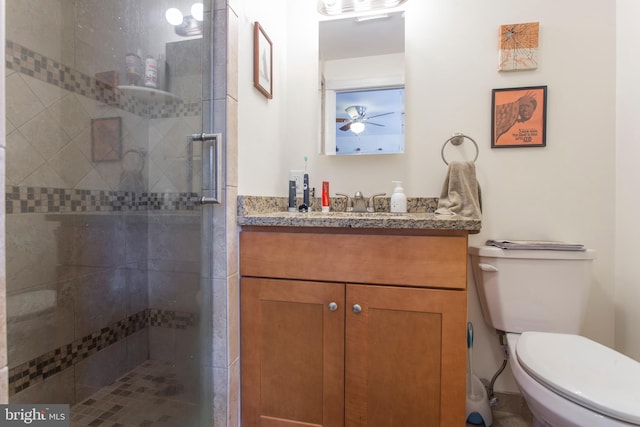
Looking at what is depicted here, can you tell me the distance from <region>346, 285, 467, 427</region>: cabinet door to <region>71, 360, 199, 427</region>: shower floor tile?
0.53 meters

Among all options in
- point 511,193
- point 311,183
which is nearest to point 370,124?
point 311,183

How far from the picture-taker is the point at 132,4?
0.77 meters

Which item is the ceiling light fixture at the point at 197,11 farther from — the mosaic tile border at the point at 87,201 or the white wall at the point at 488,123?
the mosaic tile border at the point at 87,201

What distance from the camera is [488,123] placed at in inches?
52.1

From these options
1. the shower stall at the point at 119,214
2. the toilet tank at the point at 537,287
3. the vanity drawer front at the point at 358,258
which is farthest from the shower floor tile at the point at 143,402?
the toilet tank at the point at 537,287

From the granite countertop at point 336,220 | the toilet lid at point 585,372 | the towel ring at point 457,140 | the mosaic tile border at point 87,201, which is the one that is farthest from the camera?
the towel ring at point 457,140

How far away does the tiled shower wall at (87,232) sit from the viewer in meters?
0.57

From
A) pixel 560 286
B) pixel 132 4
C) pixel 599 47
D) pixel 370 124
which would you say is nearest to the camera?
pixel 132 4

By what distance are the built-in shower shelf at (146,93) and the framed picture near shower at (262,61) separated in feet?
1.16

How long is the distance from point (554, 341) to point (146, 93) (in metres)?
1.54

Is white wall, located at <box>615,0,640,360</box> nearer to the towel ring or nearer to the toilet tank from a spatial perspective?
the toilet tank

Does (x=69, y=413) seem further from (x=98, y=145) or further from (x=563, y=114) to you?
(x=563, y=114)

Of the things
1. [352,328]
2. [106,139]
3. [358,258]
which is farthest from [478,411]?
[106,139]

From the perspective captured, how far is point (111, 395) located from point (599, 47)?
7.26ft
